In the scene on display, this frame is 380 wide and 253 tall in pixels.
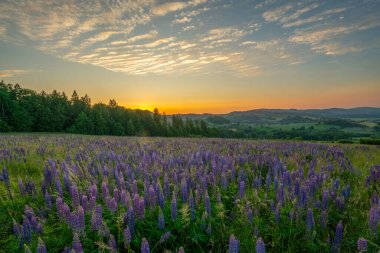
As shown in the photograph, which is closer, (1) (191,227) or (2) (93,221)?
(2) (93,221)

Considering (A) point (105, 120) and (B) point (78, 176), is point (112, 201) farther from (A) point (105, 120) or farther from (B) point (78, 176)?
(A) point (105, 120)

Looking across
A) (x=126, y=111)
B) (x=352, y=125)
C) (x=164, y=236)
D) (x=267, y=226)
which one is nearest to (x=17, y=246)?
(x=164, y=236)

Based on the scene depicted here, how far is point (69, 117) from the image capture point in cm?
8588

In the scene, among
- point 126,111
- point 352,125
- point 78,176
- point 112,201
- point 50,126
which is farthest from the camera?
point 352,125

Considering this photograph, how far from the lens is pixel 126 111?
3957 inches

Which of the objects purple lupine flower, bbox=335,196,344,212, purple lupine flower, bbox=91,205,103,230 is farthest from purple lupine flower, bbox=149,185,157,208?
purple lupine flower, bbox=335,196,344,212

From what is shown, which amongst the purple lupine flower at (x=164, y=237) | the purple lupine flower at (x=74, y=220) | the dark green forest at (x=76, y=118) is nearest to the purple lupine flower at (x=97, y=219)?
the purple lupine flower at (x=74, y=220)

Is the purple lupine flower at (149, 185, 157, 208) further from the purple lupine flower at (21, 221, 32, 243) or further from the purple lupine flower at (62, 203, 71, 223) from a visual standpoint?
the purple lupine flower at (21, 221, 32, 243)

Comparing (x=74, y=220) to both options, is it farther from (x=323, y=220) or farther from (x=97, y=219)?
(x=323, y=220)

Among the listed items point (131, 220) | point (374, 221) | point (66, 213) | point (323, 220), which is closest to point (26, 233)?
point (66, 213)

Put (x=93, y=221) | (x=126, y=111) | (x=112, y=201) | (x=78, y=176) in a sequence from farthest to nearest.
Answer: (x=126, y=111), (x=78, y=176), (x=112, y=201), (x=93, y=221)

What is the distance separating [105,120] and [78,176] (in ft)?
277

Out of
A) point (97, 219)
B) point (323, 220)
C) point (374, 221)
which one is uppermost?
point (97, 219)

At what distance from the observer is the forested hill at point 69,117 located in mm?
71500
